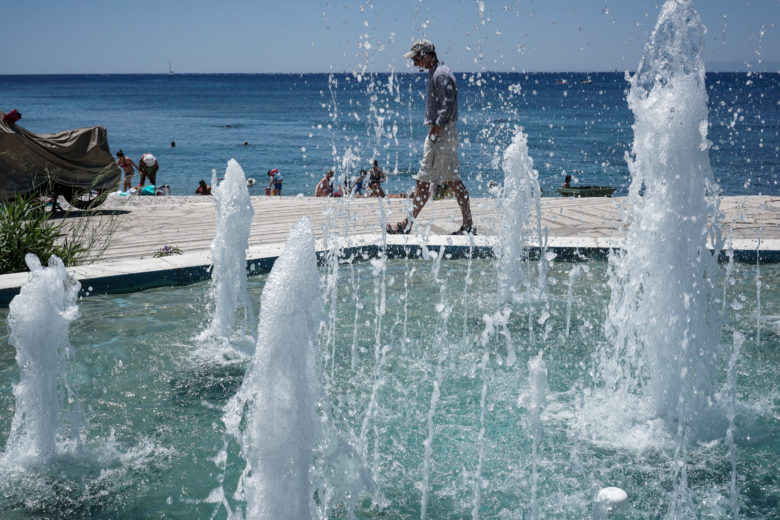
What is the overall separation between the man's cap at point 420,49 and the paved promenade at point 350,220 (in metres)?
1.84

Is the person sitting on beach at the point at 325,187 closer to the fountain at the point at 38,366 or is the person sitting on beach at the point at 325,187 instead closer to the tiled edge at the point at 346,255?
the tiled edge at the point at 346,255

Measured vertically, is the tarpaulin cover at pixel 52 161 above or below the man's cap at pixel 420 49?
below

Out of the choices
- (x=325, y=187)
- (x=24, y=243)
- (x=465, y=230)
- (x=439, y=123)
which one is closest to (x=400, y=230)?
(x=465, y=230)

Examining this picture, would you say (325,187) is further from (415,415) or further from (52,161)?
(415,415)

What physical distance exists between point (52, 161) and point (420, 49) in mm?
6888

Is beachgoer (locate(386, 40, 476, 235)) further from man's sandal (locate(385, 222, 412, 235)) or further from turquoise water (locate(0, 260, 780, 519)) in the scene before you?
turquoise water (locate(0, 260, 780, 519))

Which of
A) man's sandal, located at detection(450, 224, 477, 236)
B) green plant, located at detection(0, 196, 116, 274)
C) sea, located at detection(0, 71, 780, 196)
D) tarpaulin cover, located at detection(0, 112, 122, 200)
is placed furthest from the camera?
sea, located at detection(0, 71, 780, 196)

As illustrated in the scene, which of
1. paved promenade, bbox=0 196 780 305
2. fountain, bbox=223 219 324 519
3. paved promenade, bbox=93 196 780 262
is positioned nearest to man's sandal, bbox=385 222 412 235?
paved promenade, bbox=0 196 780 305

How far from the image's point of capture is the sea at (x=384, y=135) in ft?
109

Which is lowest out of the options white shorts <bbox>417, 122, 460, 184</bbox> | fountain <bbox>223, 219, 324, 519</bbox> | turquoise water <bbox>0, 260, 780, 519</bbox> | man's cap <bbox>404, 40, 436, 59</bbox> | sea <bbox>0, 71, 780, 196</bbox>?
turquoise water <bbox>0, 260, 780, 519</bbox>

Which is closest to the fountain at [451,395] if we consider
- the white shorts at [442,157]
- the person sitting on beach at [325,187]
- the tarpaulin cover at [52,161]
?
the white shorts at [442,157]

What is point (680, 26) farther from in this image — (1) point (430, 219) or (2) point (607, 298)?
(1) point (430, 219)

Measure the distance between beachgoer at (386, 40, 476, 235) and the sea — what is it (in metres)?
0.90

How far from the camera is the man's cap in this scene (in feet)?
24.1
